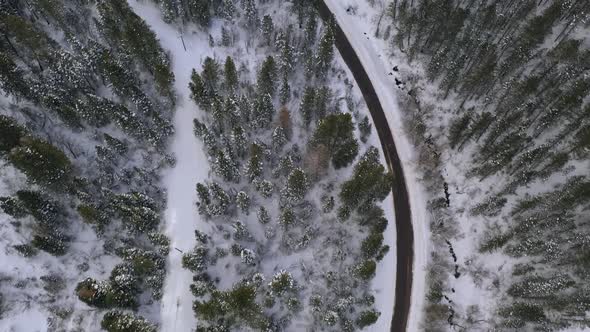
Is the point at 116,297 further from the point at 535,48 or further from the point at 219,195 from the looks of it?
the point at 535,48

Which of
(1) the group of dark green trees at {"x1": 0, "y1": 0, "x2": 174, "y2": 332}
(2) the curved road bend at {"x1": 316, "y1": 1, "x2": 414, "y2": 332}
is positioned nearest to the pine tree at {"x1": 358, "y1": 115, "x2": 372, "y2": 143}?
(2) the curved road bend at {"x1": 316, "y1": 1, "x2": 414, "y2": 332}

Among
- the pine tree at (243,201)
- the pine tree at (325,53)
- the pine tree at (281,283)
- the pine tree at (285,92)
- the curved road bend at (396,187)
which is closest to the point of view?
the pine tree at (281,283)

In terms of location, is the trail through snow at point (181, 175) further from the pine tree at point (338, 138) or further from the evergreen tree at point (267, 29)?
the pine tree at point (338, 138)

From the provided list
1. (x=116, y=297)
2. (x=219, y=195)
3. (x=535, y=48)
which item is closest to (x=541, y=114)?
(x=535, y=48)

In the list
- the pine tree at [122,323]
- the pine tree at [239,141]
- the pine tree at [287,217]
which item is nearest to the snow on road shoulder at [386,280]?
the pine tree at [287,217]

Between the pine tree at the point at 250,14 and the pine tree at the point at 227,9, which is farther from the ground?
the pine tree at the point at 227,9

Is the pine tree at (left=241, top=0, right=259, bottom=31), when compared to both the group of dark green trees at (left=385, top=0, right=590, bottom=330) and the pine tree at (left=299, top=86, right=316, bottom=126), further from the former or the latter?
the group of dark green trees at (left=385, top=0, right=590, bottom=330)
